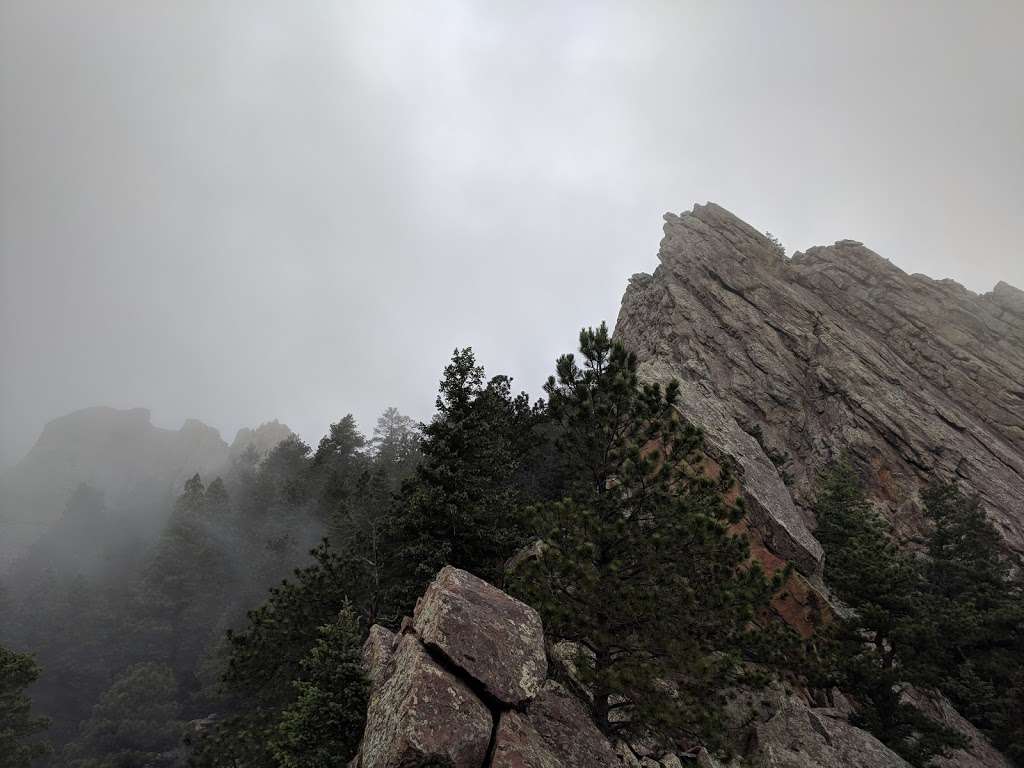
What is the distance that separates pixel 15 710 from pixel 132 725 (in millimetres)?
14514

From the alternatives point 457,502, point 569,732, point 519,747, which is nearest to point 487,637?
point 519,747

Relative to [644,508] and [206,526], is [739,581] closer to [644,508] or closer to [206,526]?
[644,508]

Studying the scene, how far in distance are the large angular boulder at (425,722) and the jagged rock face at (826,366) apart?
16.3 metres

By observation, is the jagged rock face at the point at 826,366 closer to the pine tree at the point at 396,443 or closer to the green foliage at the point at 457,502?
the green foliage at the point at 457,502

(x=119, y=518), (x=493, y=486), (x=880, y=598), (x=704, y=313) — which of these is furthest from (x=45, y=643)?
(x=704, y=313)

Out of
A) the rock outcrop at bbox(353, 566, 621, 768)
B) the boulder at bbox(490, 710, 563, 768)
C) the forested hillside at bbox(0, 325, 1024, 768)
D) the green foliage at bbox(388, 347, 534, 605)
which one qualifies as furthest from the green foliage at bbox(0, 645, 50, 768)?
the boulder at bbox(490, 710, 563, 768)

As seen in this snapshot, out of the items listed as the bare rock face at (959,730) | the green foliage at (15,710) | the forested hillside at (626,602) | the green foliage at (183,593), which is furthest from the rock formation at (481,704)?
the green foliage at (183,593)

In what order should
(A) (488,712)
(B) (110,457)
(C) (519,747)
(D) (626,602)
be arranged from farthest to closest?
(B) (110,457)
(D) (626,602)
(A) (488,712)
(C) (519,747)

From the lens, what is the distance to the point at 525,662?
9.91 m

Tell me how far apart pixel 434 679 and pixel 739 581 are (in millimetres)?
8244

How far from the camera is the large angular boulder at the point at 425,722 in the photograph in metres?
7.89

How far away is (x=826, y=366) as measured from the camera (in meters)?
41.6

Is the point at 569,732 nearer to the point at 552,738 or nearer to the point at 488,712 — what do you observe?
the point at 552,738

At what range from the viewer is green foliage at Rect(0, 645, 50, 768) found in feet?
66.6
